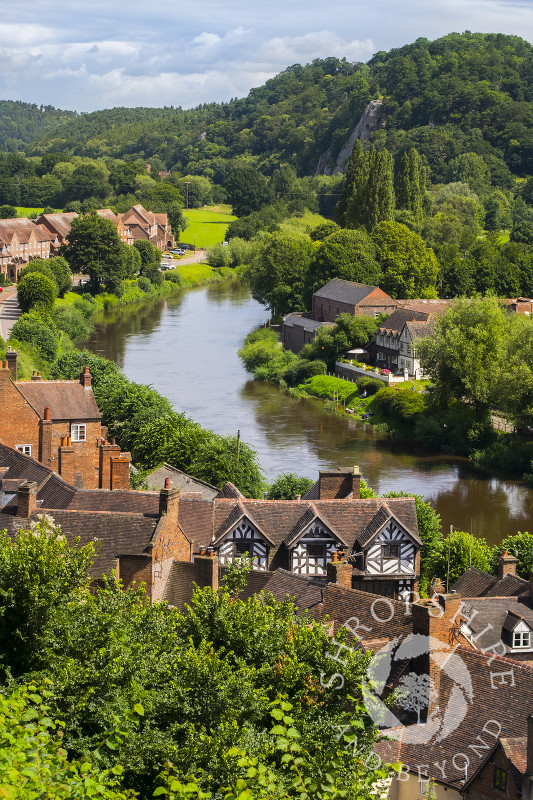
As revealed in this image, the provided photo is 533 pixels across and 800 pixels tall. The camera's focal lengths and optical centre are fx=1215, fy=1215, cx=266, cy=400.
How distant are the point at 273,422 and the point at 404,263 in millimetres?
33653

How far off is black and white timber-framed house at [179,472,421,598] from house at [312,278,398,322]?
53441 mm

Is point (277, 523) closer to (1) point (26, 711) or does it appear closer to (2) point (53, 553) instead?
(2) point (53, 553)

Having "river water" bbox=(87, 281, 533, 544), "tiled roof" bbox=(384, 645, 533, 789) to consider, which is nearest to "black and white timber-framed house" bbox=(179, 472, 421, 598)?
"tiled roof" bbox=(384, 645, 533, 789)

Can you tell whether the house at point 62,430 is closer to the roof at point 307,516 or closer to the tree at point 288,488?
the roof at point 307,516

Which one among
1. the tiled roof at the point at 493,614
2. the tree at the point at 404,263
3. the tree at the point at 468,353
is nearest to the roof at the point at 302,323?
the tree at the point at 404,263

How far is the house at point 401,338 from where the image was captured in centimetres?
7744

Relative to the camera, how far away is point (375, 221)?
4257 inches

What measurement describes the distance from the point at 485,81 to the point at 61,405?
148 m

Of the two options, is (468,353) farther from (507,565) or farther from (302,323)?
(507,565)

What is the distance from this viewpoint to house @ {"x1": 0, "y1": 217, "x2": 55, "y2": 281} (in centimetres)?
11794

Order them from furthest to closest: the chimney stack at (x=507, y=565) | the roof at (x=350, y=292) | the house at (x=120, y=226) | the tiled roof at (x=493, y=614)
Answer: the house at (x=120, y=226) → the roof at (x=350, y=292) → the chimney stack at (x=507, y=565) → the tiled roof at (x=493, y=614)

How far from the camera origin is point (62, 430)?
43.6 meters

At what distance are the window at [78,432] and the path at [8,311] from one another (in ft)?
112

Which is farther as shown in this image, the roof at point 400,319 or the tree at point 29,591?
the roof at point 400,319
